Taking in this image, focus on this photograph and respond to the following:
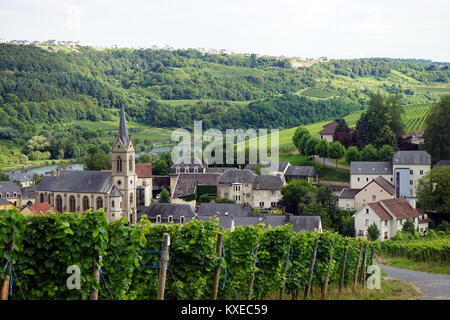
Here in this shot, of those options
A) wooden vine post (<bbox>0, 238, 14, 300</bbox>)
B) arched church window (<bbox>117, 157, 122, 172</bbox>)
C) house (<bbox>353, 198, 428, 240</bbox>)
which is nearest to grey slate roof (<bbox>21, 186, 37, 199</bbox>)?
arched church window (<bbox>117, 157, 122, 172</bbox>)

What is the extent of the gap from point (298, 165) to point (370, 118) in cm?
1144

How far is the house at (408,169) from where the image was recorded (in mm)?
74500

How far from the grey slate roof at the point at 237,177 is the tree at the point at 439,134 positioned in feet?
74.4

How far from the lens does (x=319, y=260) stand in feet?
84.9

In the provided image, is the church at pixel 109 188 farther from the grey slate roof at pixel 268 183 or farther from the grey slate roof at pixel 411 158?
the grey slate roof at pixel 411 158

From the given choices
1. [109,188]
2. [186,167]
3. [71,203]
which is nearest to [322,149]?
[186,167]

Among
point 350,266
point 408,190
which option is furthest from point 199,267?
point 408,190

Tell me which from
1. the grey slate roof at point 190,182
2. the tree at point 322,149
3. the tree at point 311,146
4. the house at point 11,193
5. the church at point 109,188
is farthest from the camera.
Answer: the tree at point 311,146

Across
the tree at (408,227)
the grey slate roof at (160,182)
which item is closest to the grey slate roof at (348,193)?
the tree at (408,227)

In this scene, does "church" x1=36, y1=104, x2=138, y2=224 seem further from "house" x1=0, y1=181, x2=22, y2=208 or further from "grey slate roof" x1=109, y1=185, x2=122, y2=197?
"house" x1=0, y1=181, x2=22, y2=208

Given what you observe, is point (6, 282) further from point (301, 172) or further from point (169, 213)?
point (301, 172)

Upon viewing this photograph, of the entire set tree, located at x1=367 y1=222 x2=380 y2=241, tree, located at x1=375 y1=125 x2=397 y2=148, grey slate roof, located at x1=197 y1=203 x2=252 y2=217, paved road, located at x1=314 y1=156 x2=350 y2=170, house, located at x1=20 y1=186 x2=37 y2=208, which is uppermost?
tree, located at x1=375 y1=125 x2=397 y2=148

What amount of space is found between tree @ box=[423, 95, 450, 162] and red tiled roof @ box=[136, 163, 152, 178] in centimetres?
3586

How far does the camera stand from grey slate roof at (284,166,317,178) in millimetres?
83188
